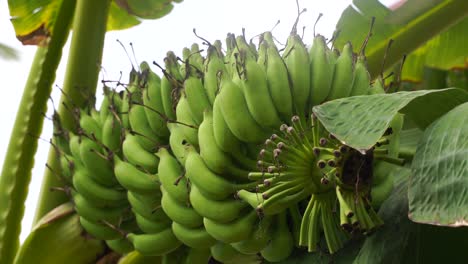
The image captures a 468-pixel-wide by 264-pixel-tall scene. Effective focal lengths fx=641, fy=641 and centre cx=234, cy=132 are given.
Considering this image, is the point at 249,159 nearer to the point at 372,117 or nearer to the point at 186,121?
the point at 186,121

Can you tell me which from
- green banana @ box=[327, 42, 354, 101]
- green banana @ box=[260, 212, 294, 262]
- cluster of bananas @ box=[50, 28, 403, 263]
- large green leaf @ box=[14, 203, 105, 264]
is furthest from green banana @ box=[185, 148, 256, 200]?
large green leaf @ box=[14, 203, 105, 264]

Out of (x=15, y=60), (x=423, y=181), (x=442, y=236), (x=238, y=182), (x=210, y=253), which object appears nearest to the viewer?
(x=423, y=181)

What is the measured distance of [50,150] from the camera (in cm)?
180

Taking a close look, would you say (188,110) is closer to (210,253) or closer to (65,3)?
(210,253)

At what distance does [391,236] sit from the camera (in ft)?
3.38

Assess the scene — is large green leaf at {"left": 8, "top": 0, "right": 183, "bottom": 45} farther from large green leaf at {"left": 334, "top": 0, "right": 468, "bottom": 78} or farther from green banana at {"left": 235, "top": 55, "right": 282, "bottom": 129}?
green banana at {"left": 235, "top": 55, "right": 282, "bottom": 129}

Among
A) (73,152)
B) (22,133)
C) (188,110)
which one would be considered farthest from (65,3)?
(188,110)

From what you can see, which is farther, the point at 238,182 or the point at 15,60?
the point at 15,60

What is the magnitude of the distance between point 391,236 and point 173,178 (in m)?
0.42

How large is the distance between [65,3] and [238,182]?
1.17 m

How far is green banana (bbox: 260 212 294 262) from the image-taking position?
3.88 feet

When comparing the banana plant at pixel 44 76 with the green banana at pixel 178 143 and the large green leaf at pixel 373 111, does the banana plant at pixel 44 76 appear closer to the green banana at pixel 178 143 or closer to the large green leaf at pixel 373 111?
the green banana at pixel 178 143

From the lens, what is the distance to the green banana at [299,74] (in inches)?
43.3

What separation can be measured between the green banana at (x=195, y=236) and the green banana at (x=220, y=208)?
0.10 m
